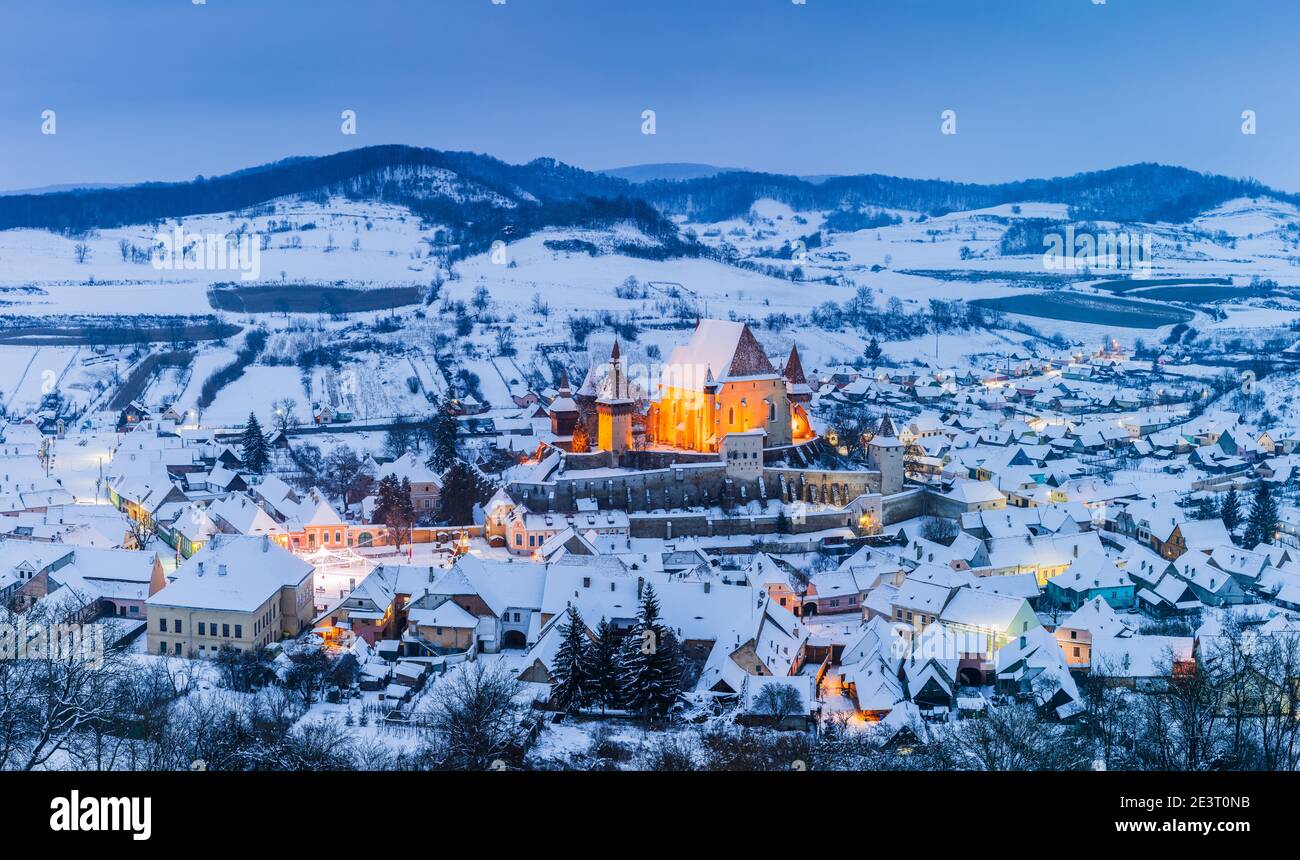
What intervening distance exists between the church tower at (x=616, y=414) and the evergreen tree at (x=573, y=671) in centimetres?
1130

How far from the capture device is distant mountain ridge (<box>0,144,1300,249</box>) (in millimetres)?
68438

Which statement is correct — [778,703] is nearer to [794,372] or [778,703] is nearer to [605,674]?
[605,674]

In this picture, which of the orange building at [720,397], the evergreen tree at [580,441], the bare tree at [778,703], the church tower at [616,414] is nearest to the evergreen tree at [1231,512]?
the orange building at [720,397]

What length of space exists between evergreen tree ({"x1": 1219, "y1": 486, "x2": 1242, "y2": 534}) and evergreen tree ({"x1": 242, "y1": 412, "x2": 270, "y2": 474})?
23134mm

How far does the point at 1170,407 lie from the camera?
137 feet

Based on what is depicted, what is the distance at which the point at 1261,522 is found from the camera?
2641 centimetres

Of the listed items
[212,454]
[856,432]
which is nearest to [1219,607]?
[856,432]

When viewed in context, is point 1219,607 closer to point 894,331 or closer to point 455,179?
Answer: point 894,331

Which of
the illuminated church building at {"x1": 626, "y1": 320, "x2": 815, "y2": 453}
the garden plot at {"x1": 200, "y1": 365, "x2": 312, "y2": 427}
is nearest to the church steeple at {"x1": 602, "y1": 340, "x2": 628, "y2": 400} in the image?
the illuminated church building at {"x1": 626, "y1": 320, "x2": 815, "y2": 453}

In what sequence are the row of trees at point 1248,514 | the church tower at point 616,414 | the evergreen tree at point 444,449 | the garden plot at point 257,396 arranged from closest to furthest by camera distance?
1. the row of trees at point 1248,514
2. the church tower at point 616,414
3. the evergreen tree at point 444,449
4. the garden plot at point 257,396

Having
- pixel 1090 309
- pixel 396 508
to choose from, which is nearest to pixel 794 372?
pixel 396 508

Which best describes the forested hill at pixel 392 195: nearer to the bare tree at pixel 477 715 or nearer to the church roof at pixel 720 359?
the church roof at pixel 720 359

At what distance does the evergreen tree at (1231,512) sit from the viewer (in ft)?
88.8

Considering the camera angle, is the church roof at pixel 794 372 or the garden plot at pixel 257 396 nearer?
the church roof at pixel 794 372
